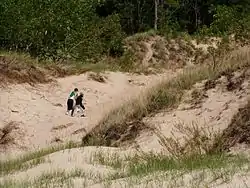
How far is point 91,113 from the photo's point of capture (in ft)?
79.6

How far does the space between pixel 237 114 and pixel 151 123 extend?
8.03 feet

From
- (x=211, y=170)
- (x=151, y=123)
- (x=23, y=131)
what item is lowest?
(x=23, y=131)

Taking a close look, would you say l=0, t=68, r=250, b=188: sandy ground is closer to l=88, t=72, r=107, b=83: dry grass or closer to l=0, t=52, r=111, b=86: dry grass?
l=88, t=72, r=107, b=83: dry grass

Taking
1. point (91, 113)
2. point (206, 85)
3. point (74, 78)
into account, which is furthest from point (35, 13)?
point (206, 85)

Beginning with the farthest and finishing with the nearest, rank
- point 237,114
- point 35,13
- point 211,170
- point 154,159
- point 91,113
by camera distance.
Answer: point 35,13 < point 91,113 < point 237,114 < point 154,159 < point 211,170

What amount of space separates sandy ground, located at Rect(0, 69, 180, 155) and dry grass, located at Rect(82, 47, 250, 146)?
3.00 meters

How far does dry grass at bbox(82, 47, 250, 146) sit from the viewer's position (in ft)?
48.8

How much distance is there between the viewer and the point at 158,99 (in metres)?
15.2

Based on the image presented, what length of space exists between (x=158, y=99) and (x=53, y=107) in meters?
10.4

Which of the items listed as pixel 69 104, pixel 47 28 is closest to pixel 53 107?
pixel 69 104

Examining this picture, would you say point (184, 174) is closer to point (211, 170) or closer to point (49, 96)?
point (211, 170)

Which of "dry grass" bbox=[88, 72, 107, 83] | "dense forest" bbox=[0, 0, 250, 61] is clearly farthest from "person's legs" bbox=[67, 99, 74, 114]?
"dense forest" bbox=[0, 0, 250, 61]

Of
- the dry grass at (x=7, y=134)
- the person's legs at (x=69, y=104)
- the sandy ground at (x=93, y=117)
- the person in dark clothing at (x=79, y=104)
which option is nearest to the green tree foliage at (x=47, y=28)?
the sandy ground at (x=93, y=117)

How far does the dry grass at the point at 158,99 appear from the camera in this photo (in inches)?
585
